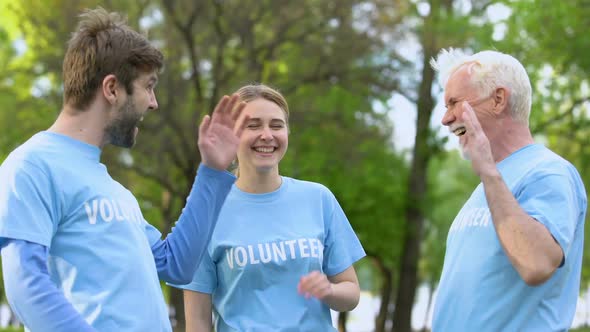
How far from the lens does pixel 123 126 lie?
3664 millimetres

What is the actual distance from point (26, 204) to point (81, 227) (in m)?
0.27

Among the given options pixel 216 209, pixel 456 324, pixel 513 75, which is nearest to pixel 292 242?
pixel 216 209

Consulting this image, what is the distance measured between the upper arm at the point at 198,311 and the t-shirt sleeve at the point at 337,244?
0.70m

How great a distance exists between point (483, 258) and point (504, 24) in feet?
52.7

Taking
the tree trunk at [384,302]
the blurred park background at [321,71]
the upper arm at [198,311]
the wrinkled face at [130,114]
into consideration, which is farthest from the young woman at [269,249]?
the tree trunk at [384,302]

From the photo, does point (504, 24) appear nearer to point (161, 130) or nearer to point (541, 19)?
point (541, 19)

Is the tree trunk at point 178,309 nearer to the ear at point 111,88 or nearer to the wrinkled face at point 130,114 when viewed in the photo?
the wrinkled face at point 130,114

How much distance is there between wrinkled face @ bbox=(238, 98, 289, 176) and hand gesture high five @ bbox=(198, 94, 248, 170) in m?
0.76

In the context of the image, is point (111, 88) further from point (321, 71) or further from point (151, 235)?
point (321, 71)

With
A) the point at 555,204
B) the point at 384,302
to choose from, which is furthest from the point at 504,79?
the point at 384,302

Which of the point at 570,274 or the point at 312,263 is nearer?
the point at 570,274

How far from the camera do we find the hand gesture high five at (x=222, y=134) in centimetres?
392

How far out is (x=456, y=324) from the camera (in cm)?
391

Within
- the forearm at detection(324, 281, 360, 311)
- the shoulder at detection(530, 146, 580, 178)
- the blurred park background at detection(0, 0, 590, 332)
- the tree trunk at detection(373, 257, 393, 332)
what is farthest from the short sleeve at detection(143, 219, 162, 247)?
the tree trunk at detection(373, 257, 393, 332)
